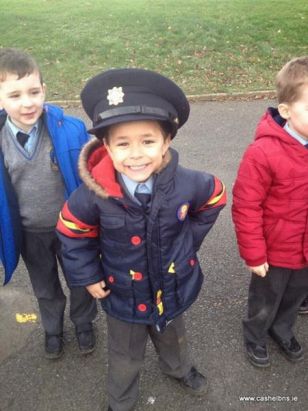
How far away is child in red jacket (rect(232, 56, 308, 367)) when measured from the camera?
2.02m

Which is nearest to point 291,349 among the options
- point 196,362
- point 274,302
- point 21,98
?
point 274,302

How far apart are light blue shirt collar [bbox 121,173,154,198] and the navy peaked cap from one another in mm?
251

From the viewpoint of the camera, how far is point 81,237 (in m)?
1.92

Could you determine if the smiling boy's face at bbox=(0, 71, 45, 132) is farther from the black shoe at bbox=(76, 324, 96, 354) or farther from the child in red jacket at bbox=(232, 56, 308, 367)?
the black shoe at bbox=(76, 324, 96, 354)

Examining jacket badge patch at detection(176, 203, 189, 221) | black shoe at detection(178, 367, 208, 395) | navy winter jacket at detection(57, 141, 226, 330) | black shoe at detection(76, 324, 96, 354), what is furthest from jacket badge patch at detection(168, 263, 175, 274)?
black shoe at detection(76, 324, 96, 354)

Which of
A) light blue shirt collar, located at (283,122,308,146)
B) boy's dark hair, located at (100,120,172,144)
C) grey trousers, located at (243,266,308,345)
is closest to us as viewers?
boy's dark hair, located at (100,120,172,144)

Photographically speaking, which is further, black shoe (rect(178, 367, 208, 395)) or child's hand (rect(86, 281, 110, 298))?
black shoe (rect(178, 367, 208, 395))

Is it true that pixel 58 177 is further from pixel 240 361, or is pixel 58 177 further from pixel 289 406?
pixel 289 406

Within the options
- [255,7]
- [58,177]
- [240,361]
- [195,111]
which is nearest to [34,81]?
[58,177]

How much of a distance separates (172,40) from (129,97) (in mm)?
7794

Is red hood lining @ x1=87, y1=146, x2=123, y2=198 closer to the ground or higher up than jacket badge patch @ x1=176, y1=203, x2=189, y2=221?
higher up

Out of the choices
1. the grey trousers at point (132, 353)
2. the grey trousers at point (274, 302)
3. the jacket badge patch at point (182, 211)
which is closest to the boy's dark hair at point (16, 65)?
the jacket badge patch at point (182, 211)

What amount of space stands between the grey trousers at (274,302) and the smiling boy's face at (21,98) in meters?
1.48

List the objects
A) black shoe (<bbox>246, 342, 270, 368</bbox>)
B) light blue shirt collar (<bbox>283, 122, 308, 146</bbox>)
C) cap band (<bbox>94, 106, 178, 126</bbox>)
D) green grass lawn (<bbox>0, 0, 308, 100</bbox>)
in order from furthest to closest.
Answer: green grass lawn (<bbox>0, 0, 308, 100</bbox>) < black shoe (<bbox>246, 342, 270, 368</bbox>) < light blue shirt collar (<bbox>283, 122, 308, 146</bbox>) < cap band (<bbox>94, 106, 178, 126</bbox>)
